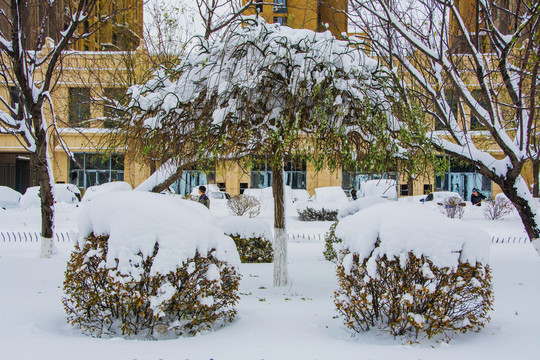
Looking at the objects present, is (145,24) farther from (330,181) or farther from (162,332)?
(330,181)

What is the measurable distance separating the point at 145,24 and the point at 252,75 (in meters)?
11.9

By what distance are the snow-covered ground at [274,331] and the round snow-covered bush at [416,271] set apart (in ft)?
0.81

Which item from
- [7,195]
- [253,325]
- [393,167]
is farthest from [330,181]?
[253,325]

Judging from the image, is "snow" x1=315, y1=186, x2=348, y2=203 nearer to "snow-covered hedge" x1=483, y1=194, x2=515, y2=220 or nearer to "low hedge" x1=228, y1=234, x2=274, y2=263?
"snow-covered hedge" x1=483, y1=194, x2=515, y2=220

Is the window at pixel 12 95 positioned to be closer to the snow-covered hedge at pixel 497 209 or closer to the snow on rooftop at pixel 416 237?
the snow on rooftop at pixel 416 237

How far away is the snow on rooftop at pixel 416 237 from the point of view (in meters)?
4.50

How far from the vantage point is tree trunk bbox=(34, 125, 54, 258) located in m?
9.97

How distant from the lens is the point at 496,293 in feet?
22.9

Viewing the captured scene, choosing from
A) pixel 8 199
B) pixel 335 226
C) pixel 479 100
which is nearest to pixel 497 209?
pixel 335 226

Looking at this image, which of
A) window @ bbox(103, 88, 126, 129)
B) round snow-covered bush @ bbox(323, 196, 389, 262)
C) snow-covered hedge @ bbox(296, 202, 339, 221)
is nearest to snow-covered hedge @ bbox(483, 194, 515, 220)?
snow-covered hedge @ bbox(296, 202, 339, 221)

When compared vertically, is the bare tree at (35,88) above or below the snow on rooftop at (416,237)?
above

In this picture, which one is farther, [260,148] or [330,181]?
[330,181]

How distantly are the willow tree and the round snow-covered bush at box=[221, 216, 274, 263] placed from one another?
3.75m

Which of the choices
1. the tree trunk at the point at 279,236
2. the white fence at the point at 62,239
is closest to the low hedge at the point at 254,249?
the tree trunk at the point at 279,236
